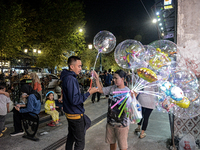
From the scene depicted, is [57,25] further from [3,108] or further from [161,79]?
[161,79]

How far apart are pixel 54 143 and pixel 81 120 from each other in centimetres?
174

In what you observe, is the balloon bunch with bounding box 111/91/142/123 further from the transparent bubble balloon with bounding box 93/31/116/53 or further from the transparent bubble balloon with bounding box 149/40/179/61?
the transparent bubble balloon with bounding box 93/31/116/53

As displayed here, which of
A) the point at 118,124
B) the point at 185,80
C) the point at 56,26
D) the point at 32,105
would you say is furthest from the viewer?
the point at 56,26

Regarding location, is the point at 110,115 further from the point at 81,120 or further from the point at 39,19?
the point at 39,19

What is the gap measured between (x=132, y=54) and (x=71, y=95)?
1.39 m

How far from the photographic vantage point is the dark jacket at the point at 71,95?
230 cm

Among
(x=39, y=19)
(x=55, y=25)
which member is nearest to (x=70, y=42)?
(x=55, y=25)

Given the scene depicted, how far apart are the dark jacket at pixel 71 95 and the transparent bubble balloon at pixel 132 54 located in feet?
3.44

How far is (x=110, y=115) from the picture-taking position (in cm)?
258

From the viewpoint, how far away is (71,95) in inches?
90.7

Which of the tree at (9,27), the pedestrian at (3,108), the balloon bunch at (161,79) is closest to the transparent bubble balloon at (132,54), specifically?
the balloon bunch at (161,79)

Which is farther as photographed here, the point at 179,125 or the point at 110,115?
the point at 179,125

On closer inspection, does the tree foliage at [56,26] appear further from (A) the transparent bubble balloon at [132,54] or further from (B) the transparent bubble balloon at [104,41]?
(A) the transparent bubble balloon at [132,54]

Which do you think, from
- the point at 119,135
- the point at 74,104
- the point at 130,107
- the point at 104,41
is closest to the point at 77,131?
the point at 74,104
